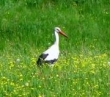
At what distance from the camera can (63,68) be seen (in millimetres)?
10227

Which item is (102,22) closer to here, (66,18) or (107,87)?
(66,18)

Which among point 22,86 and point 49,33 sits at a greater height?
point 22,86

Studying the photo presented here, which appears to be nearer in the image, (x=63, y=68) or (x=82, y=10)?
(x=63, y=68)

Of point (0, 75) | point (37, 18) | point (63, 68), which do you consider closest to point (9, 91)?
point (0, 75)

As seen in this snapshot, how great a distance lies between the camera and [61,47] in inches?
632

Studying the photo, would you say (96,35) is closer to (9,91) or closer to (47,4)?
(47,4)

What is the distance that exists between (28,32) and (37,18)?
1.30 meters

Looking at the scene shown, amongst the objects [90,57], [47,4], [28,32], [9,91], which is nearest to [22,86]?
[9,91]

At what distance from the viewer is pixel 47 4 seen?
19.6 meters

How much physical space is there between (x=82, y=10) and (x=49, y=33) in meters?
2.20

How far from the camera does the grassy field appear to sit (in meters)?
8.70

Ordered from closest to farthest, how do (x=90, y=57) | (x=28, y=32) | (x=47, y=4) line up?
1. (x=90, y=57)
2. (x=28, y=32)
3. (x=47, y=4)

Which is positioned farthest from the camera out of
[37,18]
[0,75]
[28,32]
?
[37,18]

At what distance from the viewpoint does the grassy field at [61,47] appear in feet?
28.6
